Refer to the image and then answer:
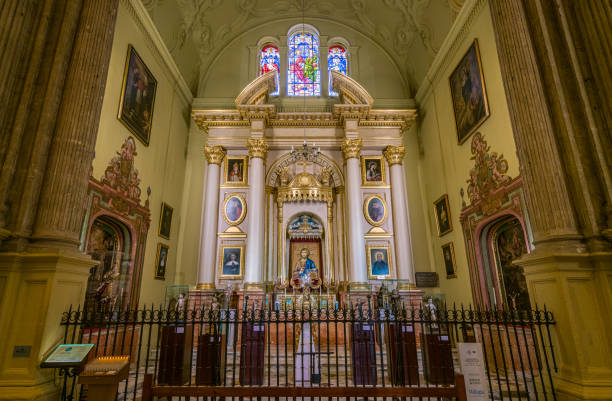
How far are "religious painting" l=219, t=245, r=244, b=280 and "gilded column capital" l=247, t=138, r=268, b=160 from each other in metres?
3.09

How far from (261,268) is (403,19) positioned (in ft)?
33.5

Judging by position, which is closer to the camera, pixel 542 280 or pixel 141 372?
pixel 542 280

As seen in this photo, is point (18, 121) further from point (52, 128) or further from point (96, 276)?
point (96, 276)

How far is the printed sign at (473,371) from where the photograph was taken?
3670 mm

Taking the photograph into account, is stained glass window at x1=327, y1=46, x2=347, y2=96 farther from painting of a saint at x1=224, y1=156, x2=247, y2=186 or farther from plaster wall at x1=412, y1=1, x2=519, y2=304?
painting of a saint at x1=224, y1=156, x2=247, y2=186

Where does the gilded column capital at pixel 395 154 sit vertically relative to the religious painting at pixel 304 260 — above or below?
above

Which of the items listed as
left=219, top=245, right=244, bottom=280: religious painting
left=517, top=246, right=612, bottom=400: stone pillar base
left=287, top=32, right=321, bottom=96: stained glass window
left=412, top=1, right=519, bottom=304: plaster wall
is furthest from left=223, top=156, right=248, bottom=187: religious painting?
left=517, top=246, right=612, bottom=400: stone pillar base

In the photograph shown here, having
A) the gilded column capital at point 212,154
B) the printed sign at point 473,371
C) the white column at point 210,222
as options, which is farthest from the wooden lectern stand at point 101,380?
the gilded column capital at point 212,154

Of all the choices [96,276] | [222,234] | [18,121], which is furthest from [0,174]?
[222,234]

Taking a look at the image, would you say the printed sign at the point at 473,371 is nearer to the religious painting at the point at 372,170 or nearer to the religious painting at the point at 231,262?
the religious painting at the point at 231,262

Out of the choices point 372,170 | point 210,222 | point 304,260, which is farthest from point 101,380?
point 372,170

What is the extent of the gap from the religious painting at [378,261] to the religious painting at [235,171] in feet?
15.8

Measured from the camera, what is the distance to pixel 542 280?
4.35 m

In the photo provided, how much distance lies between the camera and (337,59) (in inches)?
535
